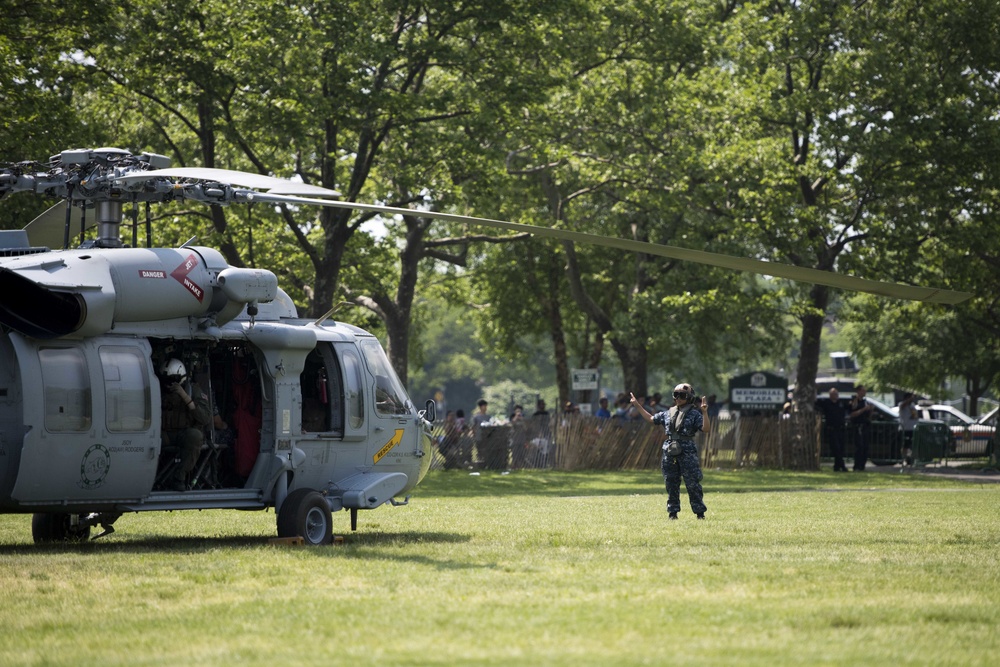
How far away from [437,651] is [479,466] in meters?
26.0

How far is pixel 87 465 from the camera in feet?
43.4

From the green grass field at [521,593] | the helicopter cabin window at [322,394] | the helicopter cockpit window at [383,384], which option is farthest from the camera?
the helicopter cockpit window at [383,384]

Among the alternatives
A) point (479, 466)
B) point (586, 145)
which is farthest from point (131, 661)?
point (586, 145)

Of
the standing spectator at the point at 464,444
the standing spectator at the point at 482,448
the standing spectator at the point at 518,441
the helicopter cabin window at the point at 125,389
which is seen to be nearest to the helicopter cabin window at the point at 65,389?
the helicopter cabin window at the point at 125,389

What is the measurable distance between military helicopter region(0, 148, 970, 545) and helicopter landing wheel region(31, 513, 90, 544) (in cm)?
2

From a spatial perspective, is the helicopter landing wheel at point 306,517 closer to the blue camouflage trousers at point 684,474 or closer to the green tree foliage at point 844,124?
the blue camouflage trousers at point 684,474

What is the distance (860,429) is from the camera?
34.6m

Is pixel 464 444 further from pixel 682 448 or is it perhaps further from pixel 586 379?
pixel 682 448

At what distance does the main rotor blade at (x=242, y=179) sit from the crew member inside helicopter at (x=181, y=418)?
2.38 metres

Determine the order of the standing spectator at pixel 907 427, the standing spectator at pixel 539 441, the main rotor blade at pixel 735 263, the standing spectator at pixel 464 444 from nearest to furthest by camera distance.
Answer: the main rotor blade at pixel 735 263
the standing spectator at pixel 464 444
the standing spectator at pixel 539 441
the standing spectator at pixel 907 427

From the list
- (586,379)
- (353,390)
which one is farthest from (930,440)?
(353,390)

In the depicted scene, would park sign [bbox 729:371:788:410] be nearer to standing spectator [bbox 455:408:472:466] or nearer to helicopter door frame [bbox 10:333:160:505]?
standing spectator [bbox 455:408:472:466]

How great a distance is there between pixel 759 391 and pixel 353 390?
87.9ft

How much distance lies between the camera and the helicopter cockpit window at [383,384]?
16.1m
